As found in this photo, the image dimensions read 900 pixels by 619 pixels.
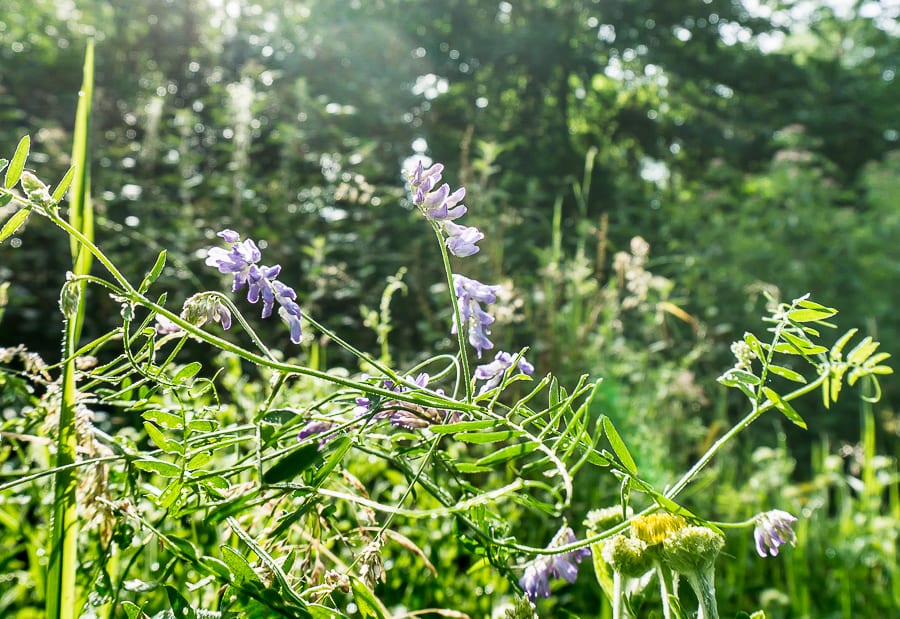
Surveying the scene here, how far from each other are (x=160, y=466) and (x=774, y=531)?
1.45 feet

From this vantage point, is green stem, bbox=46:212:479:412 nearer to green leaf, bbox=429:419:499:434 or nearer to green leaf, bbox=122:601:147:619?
green leaf, bbox=429:419:499:434

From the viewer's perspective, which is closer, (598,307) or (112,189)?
(598,307)

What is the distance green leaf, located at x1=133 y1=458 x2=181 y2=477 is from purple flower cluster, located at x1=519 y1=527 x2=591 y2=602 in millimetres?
269

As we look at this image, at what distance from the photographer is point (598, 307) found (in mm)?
2455

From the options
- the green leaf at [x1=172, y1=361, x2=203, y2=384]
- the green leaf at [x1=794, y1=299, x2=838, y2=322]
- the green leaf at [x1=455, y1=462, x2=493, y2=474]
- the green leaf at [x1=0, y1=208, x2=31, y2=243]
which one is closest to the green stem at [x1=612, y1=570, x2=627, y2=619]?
the green leaf at [x1=455, y1=462, x2=493, y2=474]

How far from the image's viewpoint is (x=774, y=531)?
569 mm

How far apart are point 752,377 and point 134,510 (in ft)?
1.53

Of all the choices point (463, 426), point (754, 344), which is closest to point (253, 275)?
point (463, 426)

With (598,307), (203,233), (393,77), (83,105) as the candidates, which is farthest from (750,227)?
(83,105)

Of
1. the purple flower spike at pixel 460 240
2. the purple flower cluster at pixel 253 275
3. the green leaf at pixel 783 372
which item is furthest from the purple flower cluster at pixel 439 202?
the green leaf at pixel 783 372

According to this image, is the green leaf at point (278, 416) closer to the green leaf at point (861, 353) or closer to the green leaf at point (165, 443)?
the green leaf at point (165, 443)

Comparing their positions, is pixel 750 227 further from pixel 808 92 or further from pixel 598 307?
pixel 598 307

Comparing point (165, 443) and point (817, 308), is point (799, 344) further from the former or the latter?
point (165, 443)

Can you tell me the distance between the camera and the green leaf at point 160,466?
533 millimetres
